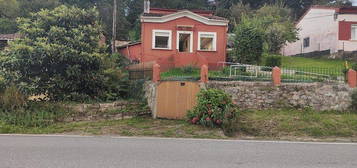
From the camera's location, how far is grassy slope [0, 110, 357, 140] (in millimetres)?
12289

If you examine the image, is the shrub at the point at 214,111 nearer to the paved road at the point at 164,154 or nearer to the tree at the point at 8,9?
the paved road at the point at 164,154

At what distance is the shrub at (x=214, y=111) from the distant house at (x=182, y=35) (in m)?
7.94

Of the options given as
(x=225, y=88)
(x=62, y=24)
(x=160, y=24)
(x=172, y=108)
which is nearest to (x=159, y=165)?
(x=172, y=108)

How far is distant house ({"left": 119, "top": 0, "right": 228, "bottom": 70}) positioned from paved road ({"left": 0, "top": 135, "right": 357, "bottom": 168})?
39.4 ft

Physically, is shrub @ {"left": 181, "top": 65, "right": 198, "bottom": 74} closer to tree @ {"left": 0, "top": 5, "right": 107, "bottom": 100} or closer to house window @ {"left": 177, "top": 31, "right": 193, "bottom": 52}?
house window @ {"left": 177, "top": 31, "right": 193, "bottom": 52}

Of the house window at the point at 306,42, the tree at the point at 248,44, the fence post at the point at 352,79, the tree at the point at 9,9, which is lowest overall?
the fence post at the point at 352,79

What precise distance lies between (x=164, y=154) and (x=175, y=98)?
6602 mm

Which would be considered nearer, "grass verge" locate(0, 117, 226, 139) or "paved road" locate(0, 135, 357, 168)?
"paved road" locate(0, 135, 357, 168)

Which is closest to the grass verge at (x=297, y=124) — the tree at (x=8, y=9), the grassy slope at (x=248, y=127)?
the grassy slope at (x=248, y=127)

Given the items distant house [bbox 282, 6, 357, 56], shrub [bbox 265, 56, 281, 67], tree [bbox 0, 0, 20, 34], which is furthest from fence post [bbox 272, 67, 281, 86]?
tree [bbox 0, 0, 20, 34]

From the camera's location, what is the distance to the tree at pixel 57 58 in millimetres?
14727

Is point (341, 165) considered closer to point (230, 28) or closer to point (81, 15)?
point (81, 15)

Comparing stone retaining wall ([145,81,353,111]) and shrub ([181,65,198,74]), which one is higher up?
shrub ([181,65,198,74])

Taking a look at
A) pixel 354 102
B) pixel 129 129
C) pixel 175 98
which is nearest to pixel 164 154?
pixel 129 129
